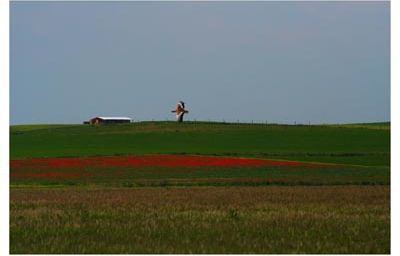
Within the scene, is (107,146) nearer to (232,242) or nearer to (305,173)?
(305,173)

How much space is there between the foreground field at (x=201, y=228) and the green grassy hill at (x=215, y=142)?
39.0 m

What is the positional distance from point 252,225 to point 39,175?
34.2m

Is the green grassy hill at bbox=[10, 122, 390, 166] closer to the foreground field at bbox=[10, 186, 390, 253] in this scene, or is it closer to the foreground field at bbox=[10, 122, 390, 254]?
the foreground field at bbox=[10, 122, 390, 254]

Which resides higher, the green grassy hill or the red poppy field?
the green grassy hill

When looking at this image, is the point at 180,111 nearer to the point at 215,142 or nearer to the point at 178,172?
the point at 215,142

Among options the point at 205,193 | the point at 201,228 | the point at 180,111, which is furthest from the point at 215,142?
the point at 201,228

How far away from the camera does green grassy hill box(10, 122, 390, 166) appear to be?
6962 cm

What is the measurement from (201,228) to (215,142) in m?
71.0

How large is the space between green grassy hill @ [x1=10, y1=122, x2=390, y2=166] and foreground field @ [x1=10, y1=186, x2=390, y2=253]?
128 feet

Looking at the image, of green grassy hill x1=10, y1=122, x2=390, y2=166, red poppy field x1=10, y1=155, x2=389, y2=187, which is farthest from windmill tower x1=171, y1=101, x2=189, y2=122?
red poppy field x1=10, y1=155, x2=389, y2=187

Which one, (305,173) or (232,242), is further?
(305,173)
